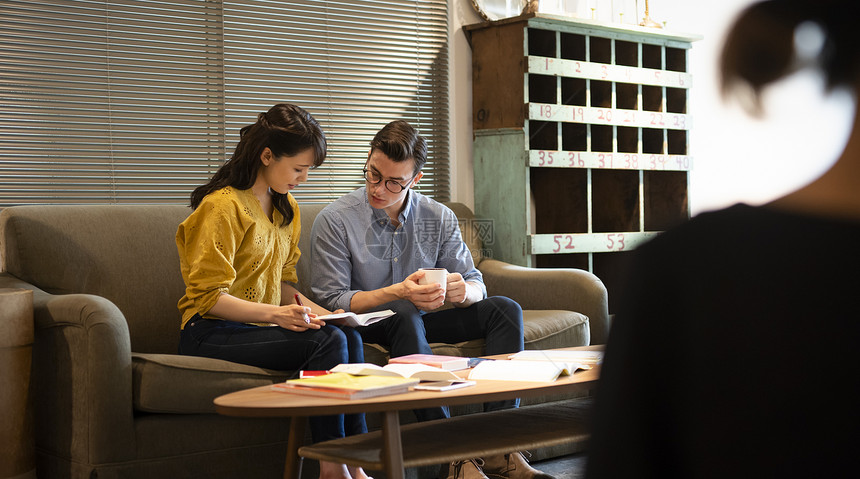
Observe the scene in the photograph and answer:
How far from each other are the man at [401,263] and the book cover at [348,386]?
0.69m

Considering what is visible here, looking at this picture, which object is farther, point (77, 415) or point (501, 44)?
point (501, 44)

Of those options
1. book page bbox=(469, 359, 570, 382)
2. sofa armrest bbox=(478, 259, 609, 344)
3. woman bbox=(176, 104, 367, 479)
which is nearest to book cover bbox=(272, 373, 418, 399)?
book page bbox=(469, 359, 570, 382)

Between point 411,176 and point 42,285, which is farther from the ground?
point 411,176

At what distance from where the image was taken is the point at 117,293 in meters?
2.64

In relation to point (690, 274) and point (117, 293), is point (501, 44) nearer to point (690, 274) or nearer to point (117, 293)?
point (117, 293)

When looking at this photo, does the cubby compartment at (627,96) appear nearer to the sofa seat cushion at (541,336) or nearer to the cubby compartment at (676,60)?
the cubby compartment at (676,60)

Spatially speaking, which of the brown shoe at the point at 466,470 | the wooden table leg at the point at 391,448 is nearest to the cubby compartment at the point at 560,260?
the brown shoe at the point at 466,470

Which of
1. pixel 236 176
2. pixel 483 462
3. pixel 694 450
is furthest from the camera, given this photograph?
pixel 236 176

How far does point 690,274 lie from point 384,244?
2.46m

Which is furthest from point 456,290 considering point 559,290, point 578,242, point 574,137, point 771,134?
point 771,134

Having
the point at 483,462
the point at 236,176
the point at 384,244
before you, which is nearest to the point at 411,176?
the point at 384,244

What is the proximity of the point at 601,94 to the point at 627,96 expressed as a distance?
13 centimetres

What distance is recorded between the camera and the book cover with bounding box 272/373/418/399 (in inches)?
64.2

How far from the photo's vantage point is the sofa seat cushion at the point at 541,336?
8.39 feet
